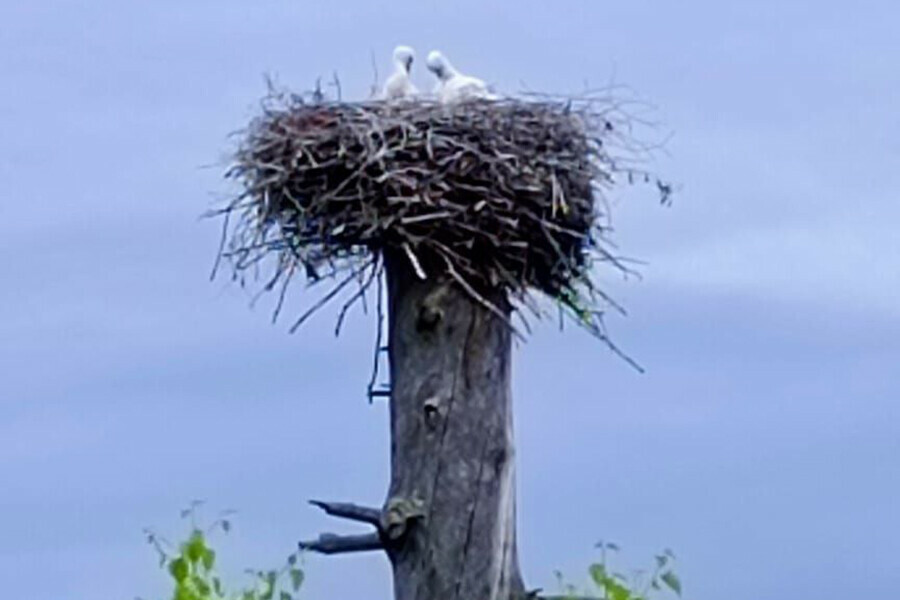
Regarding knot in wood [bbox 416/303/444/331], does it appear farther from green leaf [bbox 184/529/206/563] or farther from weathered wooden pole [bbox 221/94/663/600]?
green leaf [bbox 184/529/206/563]

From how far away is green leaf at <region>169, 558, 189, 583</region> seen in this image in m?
5.00

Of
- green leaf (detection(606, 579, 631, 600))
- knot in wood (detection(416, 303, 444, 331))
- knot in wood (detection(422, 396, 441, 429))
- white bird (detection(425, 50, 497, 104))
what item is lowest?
green leaf (detection(606, 579, 631, 600))

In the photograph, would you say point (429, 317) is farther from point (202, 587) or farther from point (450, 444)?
point (202, 587)

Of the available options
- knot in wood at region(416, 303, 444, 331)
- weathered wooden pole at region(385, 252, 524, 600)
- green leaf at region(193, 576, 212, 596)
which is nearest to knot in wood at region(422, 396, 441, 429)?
weathered wooden pole at region(385, 252, 524, 600)

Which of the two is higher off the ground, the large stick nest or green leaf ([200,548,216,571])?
the large stick nest

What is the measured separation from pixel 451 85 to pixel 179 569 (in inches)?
69.1

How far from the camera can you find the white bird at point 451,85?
18.2 ft

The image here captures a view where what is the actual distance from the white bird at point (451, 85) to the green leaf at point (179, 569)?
60.2 inches

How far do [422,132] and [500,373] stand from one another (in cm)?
80

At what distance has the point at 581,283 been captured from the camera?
4941 mm

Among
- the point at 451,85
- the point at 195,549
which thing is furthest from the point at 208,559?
the point at 451,85

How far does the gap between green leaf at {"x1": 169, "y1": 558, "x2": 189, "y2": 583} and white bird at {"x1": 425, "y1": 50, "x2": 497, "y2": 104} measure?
1529 millimetres

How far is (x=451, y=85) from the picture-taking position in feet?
19.0

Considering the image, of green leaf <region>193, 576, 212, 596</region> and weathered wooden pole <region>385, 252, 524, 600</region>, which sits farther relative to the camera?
green leaf <region>193, 576, 212, 596</region>
